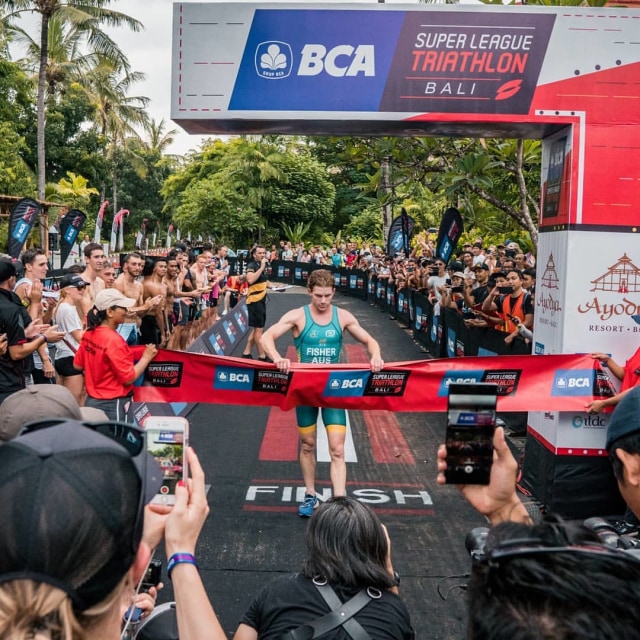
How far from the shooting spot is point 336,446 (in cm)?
643

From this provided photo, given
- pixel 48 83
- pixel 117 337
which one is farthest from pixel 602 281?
pixel 48 83

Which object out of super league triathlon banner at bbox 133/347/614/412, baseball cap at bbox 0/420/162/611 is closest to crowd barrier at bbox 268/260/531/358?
super league triathlon banner at bbox 133/347/614/412

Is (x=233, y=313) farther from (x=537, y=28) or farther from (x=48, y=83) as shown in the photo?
(x=48, y=83)

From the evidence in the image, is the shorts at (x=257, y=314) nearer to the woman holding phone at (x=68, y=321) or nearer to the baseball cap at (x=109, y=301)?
the woman holding phone at (x=68, y=321)

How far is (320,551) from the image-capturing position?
2.92 m

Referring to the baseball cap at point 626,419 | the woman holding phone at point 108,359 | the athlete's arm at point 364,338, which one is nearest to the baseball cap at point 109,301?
the woman holding phone at point 108,359

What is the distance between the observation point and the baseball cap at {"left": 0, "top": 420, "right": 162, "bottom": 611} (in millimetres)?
1443

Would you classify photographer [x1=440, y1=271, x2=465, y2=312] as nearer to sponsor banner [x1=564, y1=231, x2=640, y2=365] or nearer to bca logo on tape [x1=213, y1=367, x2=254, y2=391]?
sponsor banner [x1=564, y1=231, x2=640, y2=365]

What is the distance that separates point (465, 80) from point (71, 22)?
30631 millimetres

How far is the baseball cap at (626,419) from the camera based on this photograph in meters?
2.27

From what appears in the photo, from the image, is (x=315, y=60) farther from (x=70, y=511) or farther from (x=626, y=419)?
(x=70, y=511)

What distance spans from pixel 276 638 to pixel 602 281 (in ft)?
15.5

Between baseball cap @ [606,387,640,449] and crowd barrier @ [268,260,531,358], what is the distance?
22.7 ft

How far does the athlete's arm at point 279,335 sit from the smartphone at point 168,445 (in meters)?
3.50
